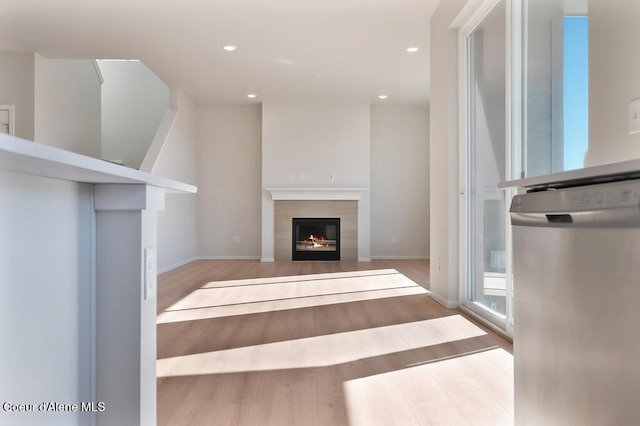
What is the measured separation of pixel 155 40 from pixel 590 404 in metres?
4.89

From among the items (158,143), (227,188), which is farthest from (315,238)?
(158,143)

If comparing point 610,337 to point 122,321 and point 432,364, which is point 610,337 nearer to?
point 122,321

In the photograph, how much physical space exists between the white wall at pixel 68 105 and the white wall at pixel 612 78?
5344 mm

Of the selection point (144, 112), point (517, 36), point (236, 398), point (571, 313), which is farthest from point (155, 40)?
point (571, 313)

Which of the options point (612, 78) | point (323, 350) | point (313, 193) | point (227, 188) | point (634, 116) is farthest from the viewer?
point (227, 188)

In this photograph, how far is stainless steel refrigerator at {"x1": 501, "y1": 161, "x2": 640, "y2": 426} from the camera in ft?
2.64

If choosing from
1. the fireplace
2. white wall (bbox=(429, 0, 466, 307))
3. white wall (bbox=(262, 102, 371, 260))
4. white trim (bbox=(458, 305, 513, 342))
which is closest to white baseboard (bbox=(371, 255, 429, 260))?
white wall (bbox=(262, 102, 371, 260))

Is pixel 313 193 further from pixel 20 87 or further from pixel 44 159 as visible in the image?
pixel 44 159

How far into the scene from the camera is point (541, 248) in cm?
114

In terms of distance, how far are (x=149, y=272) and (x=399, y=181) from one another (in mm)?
6794

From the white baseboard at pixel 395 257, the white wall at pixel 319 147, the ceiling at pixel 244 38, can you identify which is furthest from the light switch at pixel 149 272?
the white baseboard at pixel 395 257

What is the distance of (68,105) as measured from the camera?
18.6 ft

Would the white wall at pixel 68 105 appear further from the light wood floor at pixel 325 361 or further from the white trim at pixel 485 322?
the white trim at pixel 485 322

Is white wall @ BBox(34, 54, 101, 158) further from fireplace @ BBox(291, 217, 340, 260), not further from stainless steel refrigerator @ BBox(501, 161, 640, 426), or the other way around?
stainless steel refrigerator @ BBox(501, 161, 640, 426)
